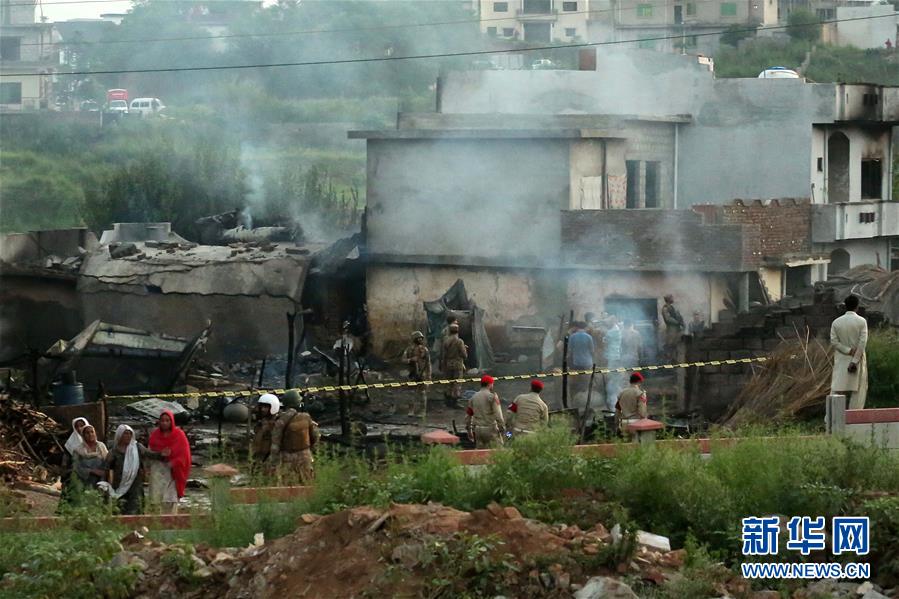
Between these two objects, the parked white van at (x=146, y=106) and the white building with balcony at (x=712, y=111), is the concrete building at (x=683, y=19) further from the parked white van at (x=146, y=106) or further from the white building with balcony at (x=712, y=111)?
the white building with balcony at (x=712, y=111)

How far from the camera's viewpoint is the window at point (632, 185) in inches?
1245

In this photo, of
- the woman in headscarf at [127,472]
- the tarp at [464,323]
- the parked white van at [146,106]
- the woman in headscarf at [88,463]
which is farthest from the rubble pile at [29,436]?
the parked white van at [146,106]

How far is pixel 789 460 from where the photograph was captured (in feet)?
39.4

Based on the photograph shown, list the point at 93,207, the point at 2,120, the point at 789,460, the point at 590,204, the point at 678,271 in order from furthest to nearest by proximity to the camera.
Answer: the point at 2,120, the point at 93,207, the point at 590,204, the point at 678,271, the point at 789,460

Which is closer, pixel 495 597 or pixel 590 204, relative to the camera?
pixel 495 597

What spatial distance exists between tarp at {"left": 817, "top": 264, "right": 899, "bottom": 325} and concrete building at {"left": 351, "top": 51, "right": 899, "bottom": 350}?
1.59 m

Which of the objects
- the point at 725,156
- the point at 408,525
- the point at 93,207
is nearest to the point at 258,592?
the point at 408,525

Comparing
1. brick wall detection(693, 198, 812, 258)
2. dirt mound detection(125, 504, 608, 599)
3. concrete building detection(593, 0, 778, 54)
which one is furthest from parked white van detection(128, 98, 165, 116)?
dirt mound detection(125, 504, 608, 599)

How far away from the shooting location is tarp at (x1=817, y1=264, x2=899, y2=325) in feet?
A: 76.8

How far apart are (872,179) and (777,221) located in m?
8.90

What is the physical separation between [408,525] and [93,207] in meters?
35.3

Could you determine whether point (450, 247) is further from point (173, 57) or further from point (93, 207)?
point (173, 57)

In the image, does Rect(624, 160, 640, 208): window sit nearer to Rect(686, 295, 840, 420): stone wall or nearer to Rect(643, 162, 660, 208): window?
Rect(643, 162, 660, 208): window

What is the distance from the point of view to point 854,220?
34500 millimetres
